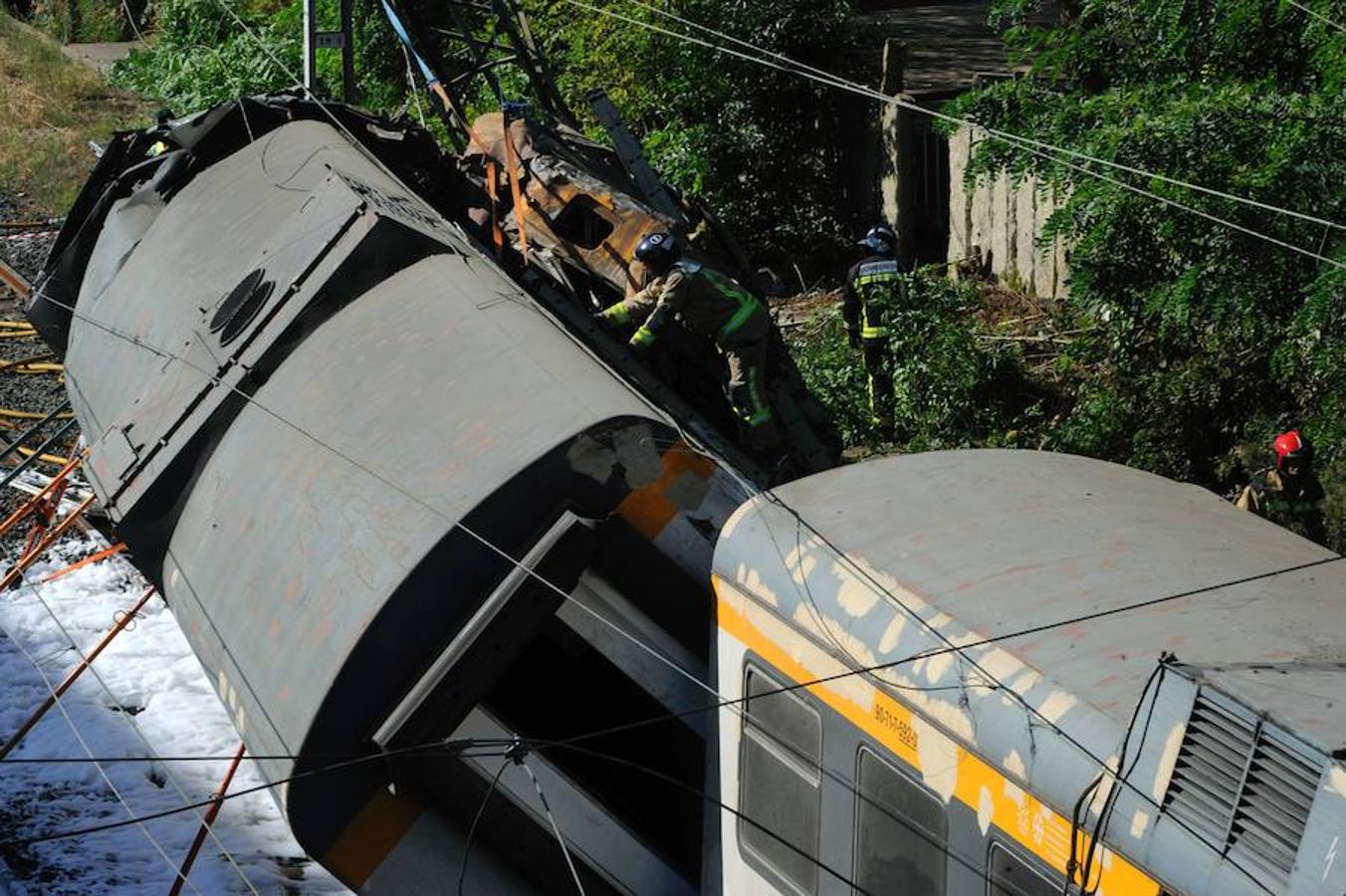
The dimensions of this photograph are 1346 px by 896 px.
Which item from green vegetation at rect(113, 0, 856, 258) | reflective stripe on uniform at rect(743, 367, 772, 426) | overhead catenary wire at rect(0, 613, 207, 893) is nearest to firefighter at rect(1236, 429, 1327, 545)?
reflective stripe on uniform at rect(743, 367, 772, 426)

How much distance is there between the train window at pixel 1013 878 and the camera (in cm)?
422

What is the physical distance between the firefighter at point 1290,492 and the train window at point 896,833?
4.62 metres

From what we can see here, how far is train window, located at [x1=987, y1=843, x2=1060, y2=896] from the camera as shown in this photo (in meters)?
4.22

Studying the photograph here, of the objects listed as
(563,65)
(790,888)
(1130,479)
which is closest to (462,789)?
(790,888)

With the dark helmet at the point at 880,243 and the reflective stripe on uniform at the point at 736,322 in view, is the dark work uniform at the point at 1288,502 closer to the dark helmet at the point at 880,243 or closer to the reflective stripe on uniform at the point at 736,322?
the reflective stripe on uniform at the point at 736,322

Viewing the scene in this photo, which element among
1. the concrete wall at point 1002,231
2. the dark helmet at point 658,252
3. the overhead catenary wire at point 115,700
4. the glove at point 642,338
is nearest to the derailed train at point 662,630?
the glove at point 642,338

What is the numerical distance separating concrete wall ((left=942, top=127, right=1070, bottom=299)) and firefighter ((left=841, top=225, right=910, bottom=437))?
5.14 ft

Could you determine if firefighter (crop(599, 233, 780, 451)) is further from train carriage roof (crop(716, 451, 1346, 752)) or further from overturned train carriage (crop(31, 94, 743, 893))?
train carriage roof (crop(716, 451, 1346, 752))

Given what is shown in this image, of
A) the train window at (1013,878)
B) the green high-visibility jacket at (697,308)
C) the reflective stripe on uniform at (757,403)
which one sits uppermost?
the green high-visibility jacket at (697,308)

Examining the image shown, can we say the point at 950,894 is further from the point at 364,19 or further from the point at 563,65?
the point at 364,19

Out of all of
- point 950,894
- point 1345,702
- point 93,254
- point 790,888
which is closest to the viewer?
point 1345,702

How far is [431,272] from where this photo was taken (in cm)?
776

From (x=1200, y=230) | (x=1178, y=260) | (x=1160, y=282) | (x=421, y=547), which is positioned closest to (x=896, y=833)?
(x=421, y=547)

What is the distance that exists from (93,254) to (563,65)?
8.22m
